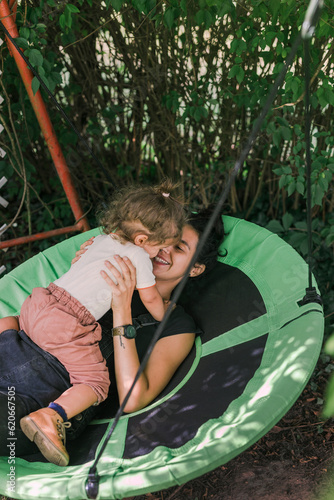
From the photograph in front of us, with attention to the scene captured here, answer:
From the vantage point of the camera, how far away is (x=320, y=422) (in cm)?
208

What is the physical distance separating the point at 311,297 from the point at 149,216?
62 cm

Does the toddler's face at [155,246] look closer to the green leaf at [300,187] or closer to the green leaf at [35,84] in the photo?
the green leaf at [300,187]

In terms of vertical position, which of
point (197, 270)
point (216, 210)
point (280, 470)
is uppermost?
point (216, 210)

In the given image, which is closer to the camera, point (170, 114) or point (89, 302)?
point (89, 302)

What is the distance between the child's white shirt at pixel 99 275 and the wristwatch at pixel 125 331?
0.25ft

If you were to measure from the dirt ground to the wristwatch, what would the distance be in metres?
0.67

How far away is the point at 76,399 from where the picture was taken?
1.48m

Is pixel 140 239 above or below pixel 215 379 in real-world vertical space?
above

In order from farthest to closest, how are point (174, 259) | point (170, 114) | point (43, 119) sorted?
point (170, 114) → point (43, 119) → point (174, 259)

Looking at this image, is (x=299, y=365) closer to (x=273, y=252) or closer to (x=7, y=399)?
(x=273, y=252)

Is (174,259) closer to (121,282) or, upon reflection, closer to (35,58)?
(121,282)

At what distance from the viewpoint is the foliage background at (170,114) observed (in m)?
2.23

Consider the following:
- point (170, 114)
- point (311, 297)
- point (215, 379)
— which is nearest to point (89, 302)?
point (215, 379)

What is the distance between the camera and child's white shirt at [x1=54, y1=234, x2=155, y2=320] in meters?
1.63
